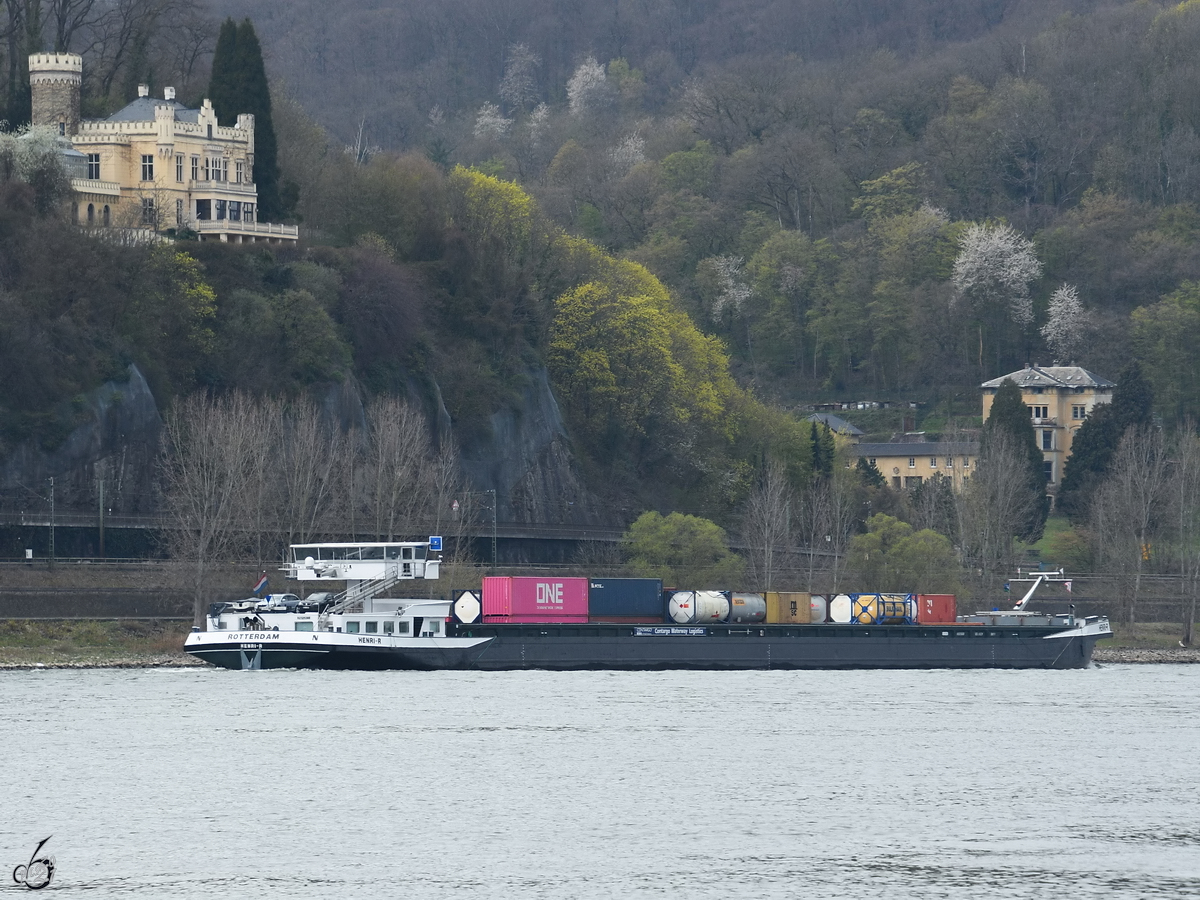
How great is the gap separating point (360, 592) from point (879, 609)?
78.3 ft

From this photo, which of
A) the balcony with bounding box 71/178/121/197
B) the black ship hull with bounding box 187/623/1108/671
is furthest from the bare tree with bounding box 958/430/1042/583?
the balcony with bounding box 71/178/121/197

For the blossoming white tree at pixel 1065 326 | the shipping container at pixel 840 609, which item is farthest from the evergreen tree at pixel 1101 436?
the shipping container at pixel 840 609

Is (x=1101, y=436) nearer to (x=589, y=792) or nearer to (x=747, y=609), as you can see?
(x=747, y=609)

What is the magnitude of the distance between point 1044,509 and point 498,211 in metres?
41.6

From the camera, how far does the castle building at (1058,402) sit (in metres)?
172

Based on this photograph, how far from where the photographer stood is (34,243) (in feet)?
381

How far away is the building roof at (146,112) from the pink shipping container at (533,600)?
52.3m

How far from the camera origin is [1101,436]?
515 feet

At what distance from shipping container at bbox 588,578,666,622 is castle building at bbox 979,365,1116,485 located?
259ft

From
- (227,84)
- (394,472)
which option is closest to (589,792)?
(394,472)

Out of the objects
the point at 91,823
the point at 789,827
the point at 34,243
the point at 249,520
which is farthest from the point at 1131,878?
the point at 34,243

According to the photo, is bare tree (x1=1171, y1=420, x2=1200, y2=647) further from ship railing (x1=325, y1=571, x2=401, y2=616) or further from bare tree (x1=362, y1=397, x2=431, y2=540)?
ship railing (x1=325, y1=571, x2=401, y2=616)

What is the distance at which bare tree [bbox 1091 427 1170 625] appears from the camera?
405 ft

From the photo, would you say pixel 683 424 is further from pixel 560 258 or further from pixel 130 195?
pixel 130 195
